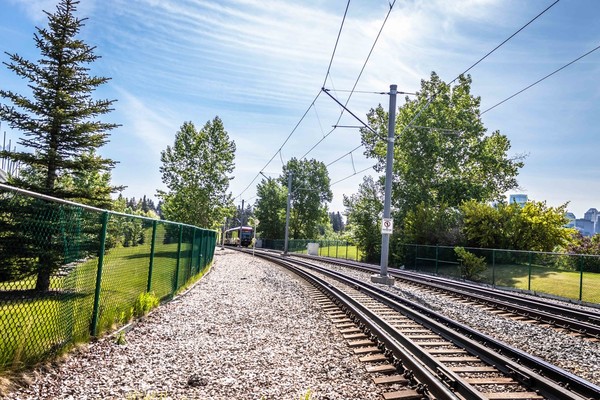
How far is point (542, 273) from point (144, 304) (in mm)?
17144

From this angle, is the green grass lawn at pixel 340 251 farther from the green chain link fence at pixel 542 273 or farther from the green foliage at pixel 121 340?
the green foliage at pixel 121 340

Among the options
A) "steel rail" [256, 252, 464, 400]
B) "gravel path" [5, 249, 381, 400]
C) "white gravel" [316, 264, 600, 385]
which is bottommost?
"gravel path" [5, 249, 381, 400]

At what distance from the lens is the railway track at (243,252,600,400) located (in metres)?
5.33

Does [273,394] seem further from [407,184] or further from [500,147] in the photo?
[500,147]

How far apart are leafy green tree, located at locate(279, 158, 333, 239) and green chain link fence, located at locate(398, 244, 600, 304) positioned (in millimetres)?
60987

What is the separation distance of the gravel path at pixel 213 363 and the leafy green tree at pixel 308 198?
7479 centimetres

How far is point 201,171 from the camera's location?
47000 mm

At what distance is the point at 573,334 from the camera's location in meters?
9.72

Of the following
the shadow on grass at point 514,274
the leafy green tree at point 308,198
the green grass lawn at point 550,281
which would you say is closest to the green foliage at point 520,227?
the shadow on grass at point 514,274

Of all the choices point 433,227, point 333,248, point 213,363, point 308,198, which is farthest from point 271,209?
point 213,363

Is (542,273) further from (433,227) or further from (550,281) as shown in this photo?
(433,227)

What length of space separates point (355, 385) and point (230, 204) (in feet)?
144

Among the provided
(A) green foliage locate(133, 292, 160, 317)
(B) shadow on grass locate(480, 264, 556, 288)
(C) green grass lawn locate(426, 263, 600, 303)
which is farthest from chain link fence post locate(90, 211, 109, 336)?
(B) shadow on grass locate(480, 264, 556, 288)

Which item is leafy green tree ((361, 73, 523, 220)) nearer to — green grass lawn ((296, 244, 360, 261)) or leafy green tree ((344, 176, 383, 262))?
leafy green tree ((344, 176, 383, 262))
